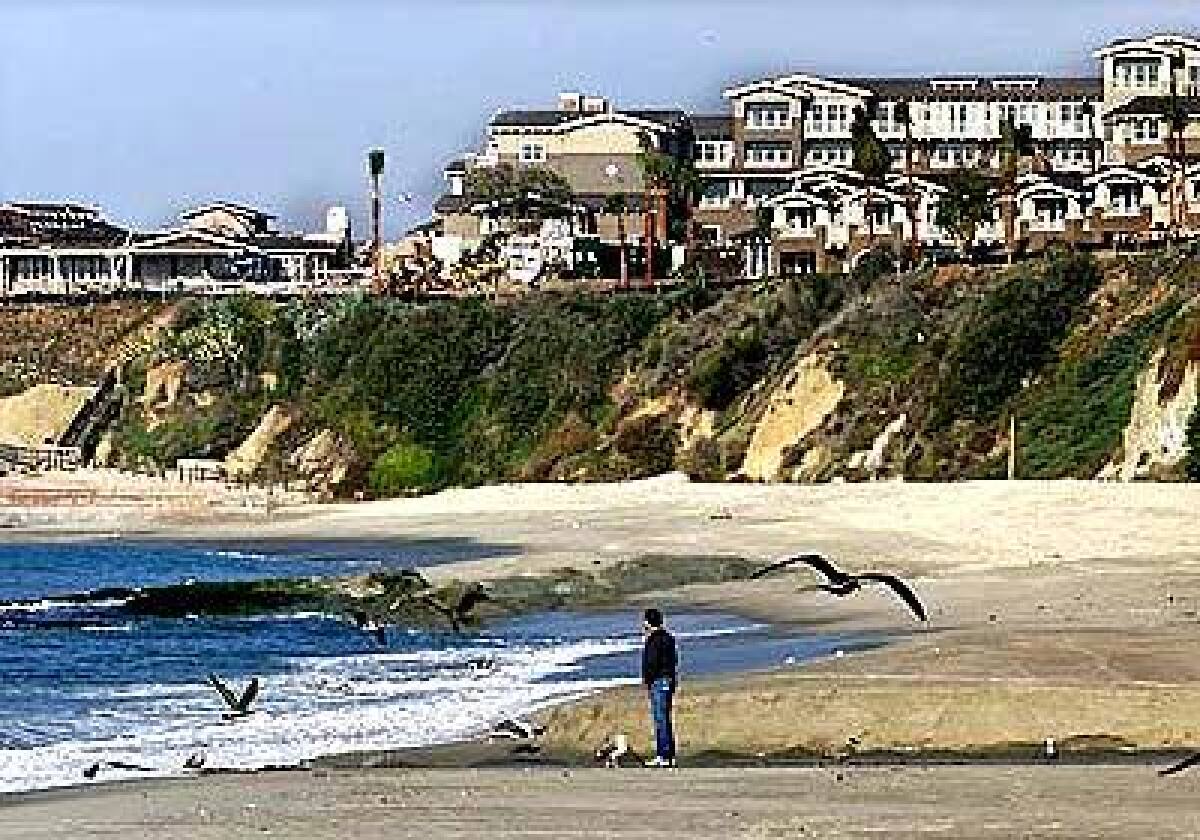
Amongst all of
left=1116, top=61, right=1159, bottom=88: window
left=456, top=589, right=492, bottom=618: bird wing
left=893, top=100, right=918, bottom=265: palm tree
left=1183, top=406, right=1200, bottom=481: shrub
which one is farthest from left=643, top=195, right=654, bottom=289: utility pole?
left=456, top=589, right=492, bottom=618: bird wing

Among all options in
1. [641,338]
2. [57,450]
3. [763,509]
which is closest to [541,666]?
[763,509]

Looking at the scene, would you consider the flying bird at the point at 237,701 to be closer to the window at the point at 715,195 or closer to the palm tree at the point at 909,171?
the palm tree at the point at 909,171

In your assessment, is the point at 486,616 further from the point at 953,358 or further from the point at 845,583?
the point at 953,358

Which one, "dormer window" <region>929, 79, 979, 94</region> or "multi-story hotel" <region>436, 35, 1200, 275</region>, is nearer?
"multi-story hotel" <region>436, 35, 1200, 275</region>

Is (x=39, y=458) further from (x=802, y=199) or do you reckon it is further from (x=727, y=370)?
(x=802, y=199)

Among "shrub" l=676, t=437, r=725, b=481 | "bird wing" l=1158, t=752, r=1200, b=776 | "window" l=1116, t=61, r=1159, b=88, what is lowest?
"bird wing" l=1158, t=752, r=1200, b=776

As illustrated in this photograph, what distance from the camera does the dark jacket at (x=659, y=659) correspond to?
1030 inches

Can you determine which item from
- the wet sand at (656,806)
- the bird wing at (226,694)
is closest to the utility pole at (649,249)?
the bird wing at (226,694)

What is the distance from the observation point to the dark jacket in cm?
2617

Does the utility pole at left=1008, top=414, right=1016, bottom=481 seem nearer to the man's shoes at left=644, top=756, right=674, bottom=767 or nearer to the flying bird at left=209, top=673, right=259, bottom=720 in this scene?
the flying bird at left=209, top=673, right=259, bottom=720

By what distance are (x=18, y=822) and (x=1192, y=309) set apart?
173 ft

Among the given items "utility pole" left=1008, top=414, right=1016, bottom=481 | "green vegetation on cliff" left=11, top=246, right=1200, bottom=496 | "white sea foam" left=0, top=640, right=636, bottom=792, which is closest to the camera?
"white sea foam" left=0, top=640, right=636, bottom=792

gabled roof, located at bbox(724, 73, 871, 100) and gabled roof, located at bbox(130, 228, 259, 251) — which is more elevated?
gabled roof, located at bbox(724, 73, 871, 100)

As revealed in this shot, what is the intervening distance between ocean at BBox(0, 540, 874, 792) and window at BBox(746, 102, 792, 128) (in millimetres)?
87772
